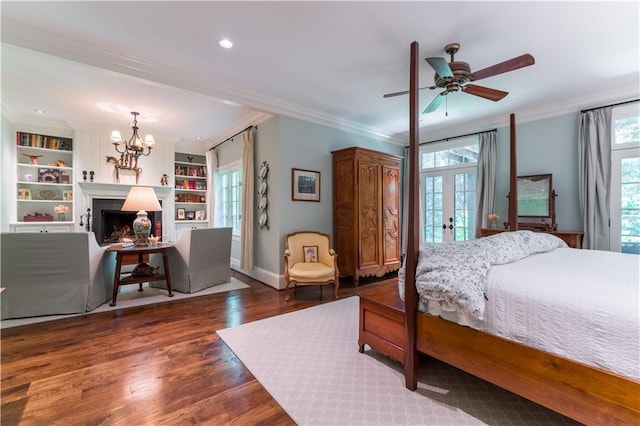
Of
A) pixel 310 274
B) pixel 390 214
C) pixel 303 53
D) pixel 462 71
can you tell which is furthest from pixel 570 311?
pixel 390 214

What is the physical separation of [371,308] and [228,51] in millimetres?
2822

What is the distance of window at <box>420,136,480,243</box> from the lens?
500 cm

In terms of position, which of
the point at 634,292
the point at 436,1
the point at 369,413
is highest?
the point at 436,1

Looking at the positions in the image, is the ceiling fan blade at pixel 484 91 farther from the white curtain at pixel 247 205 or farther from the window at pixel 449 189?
the white curtain at pixel 247 205

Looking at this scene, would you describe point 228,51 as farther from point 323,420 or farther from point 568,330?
point 568,330

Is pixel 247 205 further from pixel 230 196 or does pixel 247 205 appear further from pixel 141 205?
pixel 230 196

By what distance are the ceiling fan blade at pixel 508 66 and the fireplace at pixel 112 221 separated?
6076 mm

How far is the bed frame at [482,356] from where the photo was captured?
1162 millimetres

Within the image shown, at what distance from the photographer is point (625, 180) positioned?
355 cm

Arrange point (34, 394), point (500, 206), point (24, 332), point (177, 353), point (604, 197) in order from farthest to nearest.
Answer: point (500, 206) < point (604, 197) < point (24, 332) < point (177, 353) < point (34, 394)

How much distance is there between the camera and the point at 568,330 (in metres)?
1.27

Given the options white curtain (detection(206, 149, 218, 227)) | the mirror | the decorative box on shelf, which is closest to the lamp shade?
white curtain (detection(206, 149, 218, 227))

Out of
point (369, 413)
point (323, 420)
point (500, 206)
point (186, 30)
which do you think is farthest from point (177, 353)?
point (500, 206)

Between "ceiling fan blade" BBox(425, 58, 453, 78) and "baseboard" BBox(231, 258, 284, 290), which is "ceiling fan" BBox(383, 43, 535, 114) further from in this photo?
"baseboard" BBox(231, 258, 284, 290)
